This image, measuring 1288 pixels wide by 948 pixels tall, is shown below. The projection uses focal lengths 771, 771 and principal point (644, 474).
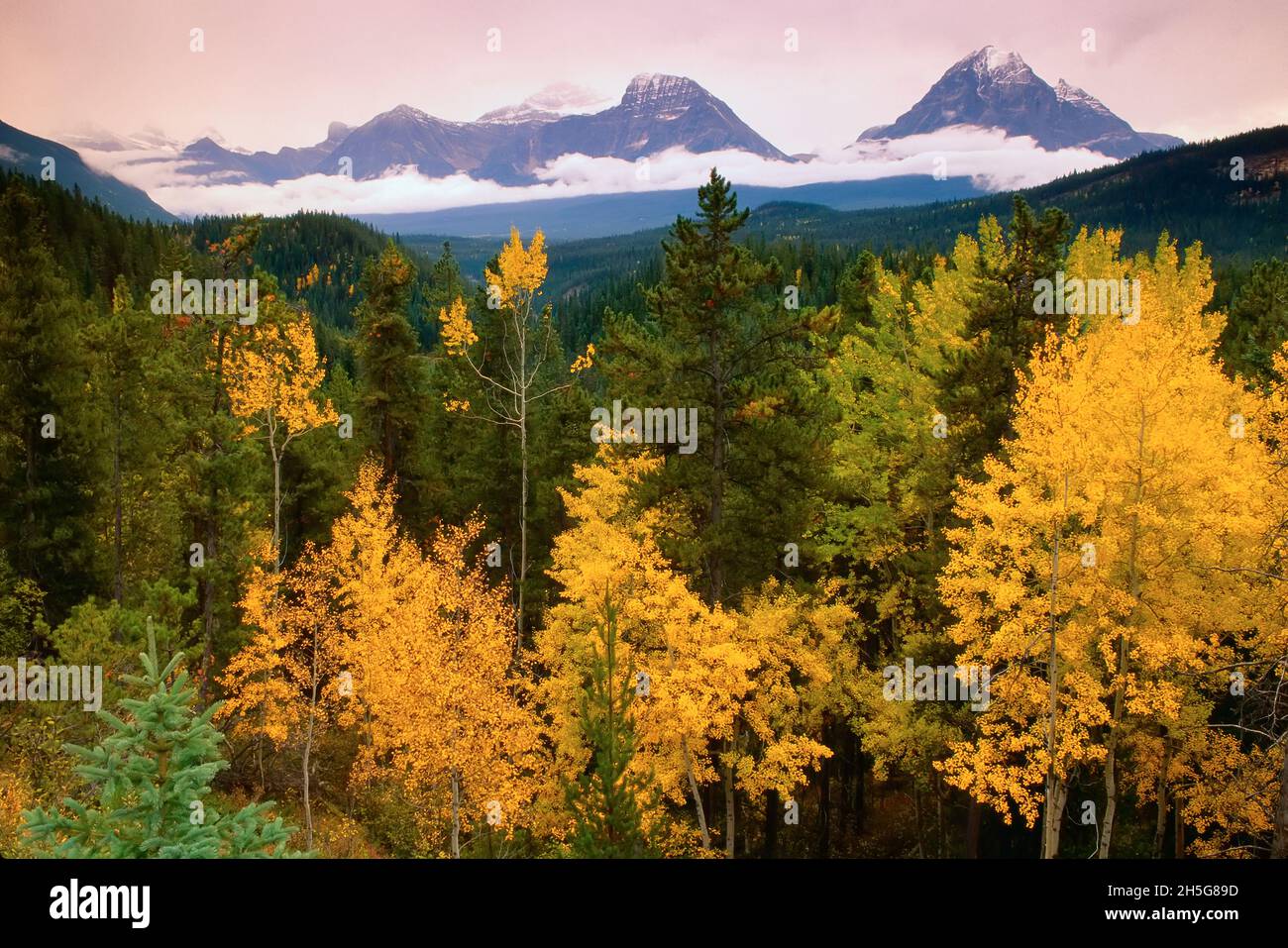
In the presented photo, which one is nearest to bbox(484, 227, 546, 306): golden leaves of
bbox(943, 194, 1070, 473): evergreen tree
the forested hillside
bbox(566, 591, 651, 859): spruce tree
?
the forested hillside

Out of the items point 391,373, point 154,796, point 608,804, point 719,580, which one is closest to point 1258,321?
point 719,580

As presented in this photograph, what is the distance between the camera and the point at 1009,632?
1600 centimetres

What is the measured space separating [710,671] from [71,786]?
12944mm

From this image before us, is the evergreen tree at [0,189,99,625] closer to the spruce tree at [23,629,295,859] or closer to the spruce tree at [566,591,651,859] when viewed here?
the spruce tree at [23,629,295,859]

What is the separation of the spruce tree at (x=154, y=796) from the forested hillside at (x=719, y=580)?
0.24 feet

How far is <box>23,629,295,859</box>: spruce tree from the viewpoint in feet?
24.3

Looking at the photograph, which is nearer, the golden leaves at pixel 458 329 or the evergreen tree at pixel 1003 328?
the evergreen tree at pixel 1003 328

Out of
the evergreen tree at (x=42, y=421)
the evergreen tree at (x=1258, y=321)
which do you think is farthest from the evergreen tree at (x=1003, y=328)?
the evergreen tree at (x=42, y=421)

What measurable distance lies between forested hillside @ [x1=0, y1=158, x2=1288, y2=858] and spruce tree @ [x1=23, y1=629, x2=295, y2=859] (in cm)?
7

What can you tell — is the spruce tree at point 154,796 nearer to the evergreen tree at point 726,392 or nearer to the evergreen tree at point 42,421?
the evergreen tree at point 726,392

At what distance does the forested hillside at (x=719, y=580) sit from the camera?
15781 millimetres

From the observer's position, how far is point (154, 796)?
7.54 meters

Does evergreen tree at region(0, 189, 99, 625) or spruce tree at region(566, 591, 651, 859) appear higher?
evergreen tree at region(0, 189, 99, 625)
